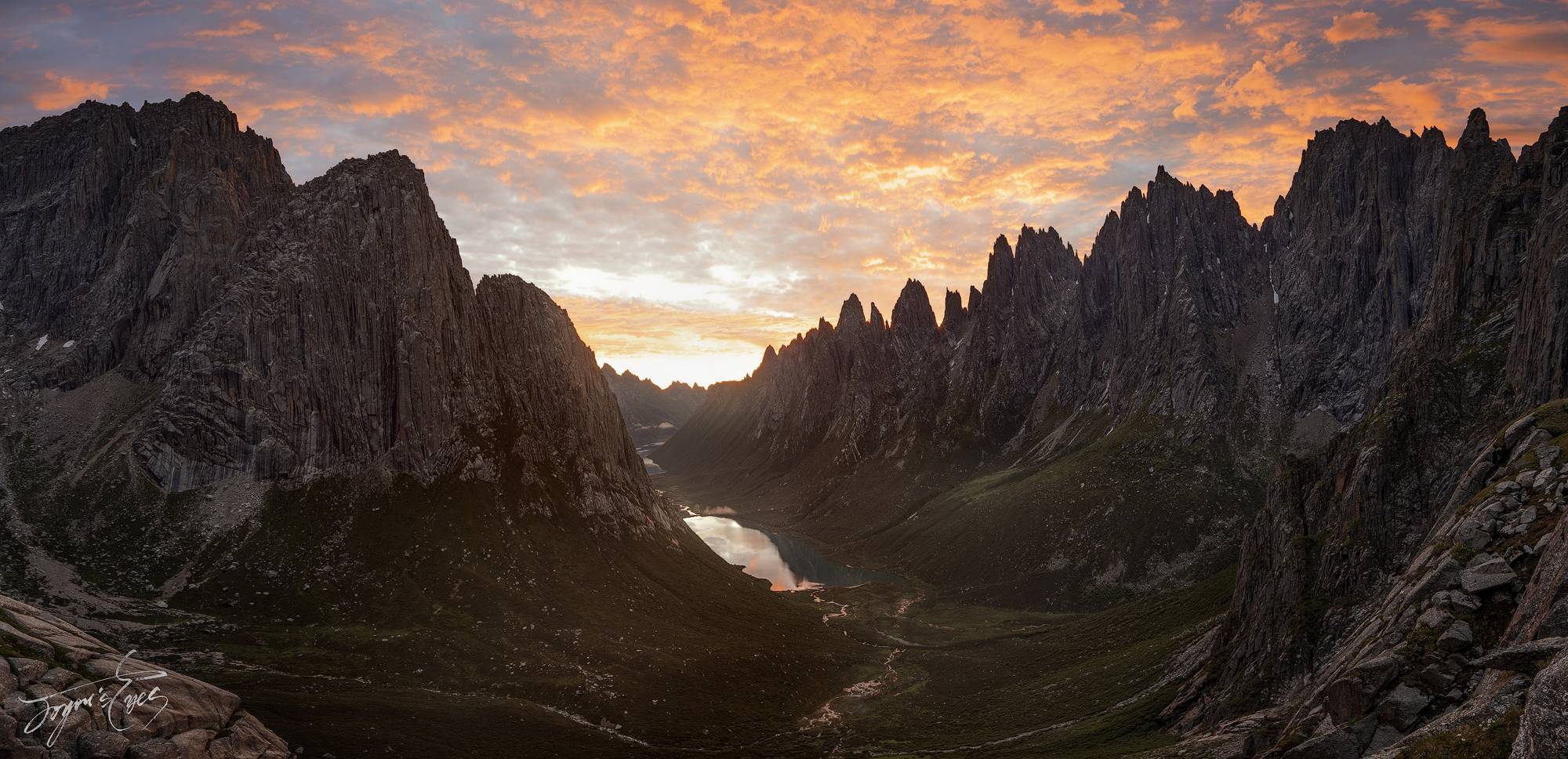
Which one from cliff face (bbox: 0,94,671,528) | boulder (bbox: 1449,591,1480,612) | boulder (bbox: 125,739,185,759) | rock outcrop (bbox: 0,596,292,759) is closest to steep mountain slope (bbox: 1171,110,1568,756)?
boulder (bbox: 1449,591,1480,612)

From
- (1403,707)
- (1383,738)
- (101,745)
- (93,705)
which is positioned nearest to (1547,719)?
(1403,707)

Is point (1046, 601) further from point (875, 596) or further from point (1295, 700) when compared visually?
point (1295, 700)

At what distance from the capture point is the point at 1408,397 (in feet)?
250

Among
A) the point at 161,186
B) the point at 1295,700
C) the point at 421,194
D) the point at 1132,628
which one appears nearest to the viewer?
the point at 1295,700

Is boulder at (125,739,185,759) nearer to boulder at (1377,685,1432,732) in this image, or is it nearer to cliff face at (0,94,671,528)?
boulder at (1377,685,1432,732)

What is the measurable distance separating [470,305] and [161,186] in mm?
87157

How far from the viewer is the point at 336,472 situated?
14475 cm

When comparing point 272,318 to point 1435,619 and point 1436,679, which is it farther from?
point 1436,679

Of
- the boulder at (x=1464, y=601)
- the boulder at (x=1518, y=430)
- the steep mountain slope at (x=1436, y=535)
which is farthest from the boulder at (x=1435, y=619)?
the boulder at (x=1518, y=430)

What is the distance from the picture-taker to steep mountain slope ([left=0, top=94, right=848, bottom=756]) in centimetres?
10338

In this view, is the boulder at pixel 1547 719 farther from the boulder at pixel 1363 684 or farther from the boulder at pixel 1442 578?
the boulder at pixel 1442 578

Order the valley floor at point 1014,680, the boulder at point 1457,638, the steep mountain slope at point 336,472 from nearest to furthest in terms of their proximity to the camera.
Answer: the boulder at point 1457,638 → the valley floor at point 1014,680 → the steep mountain slope at point 336,472

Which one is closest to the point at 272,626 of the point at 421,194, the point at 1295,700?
the point at 421,194

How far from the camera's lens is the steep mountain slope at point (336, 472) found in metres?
103
